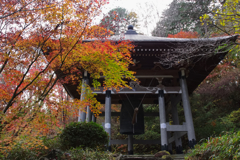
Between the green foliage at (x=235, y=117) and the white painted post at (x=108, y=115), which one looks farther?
the green foliage at (x=235, y=117)

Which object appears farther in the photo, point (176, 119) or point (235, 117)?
point (235, 117)

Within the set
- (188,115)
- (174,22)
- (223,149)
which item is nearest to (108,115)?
(188,115)

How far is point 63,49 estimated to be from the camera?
14.6 ft

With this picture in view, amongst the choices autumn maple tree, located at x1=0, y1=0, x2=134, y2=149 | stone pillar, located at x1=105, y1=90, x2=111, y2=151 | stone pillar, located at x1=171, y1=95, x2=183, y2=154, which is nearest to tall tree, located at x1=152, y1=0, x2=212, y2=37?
stone pillar, located at x1=171, y1=95, x2=183, y2=154

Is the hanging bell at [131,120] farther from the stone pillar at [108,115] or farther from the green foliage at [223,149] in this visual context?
the green foliage at [223,149]

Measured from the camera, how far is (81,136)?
4.88m

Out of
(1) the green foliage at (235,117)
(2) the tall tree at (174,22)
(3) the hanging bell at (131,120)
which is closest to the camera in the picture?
(3) the hanging bell at (131,120)

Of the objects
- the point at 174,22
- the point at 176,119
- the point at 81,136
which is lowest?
the point at 81,136

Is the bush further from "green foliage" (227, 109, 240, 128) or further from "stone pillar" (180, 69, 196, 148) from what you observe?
"green foliage" (227, 109, 240, 128)

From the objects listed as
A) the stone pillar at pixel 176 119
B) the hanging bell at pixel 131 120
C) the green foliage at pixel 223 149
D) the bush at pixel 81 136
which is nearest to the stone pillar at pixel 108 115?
the hanging bell at pixel 131 120

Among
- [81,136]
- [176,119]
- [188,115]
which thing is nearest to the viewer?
[81,136]

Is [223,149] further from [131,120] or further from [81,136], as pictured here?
[131,120]

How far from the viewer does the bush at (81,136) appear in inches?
189

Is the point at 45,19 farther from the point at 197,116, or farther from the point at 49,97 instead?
the point at 197,116
